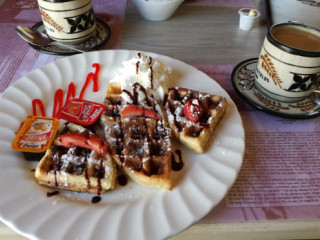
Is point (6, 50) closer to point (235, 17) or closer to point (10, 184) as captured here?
point (10, 184)

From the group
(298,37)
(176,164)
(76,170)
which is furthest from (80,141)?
(298,37)

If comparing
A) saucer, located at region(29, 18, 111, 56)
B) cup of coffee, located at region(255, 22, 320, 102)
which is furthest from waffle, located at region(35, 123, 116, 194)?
cup of coffee, located at region(255, 22, 320, 102)

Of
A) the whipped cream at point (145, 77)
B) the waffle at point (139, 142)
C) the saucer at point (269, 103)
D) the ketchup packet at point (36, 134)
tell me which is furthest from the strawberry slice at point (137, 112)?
the saucer at point (269, 103)

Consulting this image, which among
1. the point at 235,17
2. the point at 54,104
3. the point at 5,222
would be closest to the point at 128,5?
the point at 235,17

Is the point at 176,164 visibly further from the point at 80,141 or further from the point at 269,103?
the point at 269,103

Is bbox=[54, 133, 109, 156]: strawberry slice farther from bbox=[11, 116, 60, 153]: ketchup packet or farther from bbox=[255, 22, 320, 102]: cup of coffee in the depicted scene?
bbox=[255, 22, 320, 102]: cup of coffee
